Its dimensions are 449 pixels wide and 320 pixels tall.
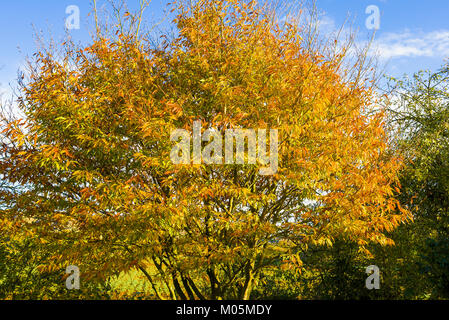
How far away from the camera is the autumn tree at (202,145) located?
5895 millimetres

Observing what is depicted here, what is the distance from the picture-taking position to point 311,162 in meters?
Result: 6.05

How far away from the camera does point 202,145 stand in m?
6.00

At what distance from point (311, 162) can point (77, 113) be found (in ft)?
12.7

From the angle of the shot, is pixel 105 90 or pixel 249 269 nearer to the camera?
pixel 105 90

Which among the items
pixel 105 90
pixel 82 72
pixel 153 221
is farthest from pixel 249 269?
pixel 82 72

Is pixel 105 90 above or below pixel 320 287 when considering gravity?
above

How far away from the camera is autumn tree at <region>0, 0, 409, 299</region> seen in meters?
5.89

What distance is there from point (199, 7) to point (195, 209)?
13.0 feet
